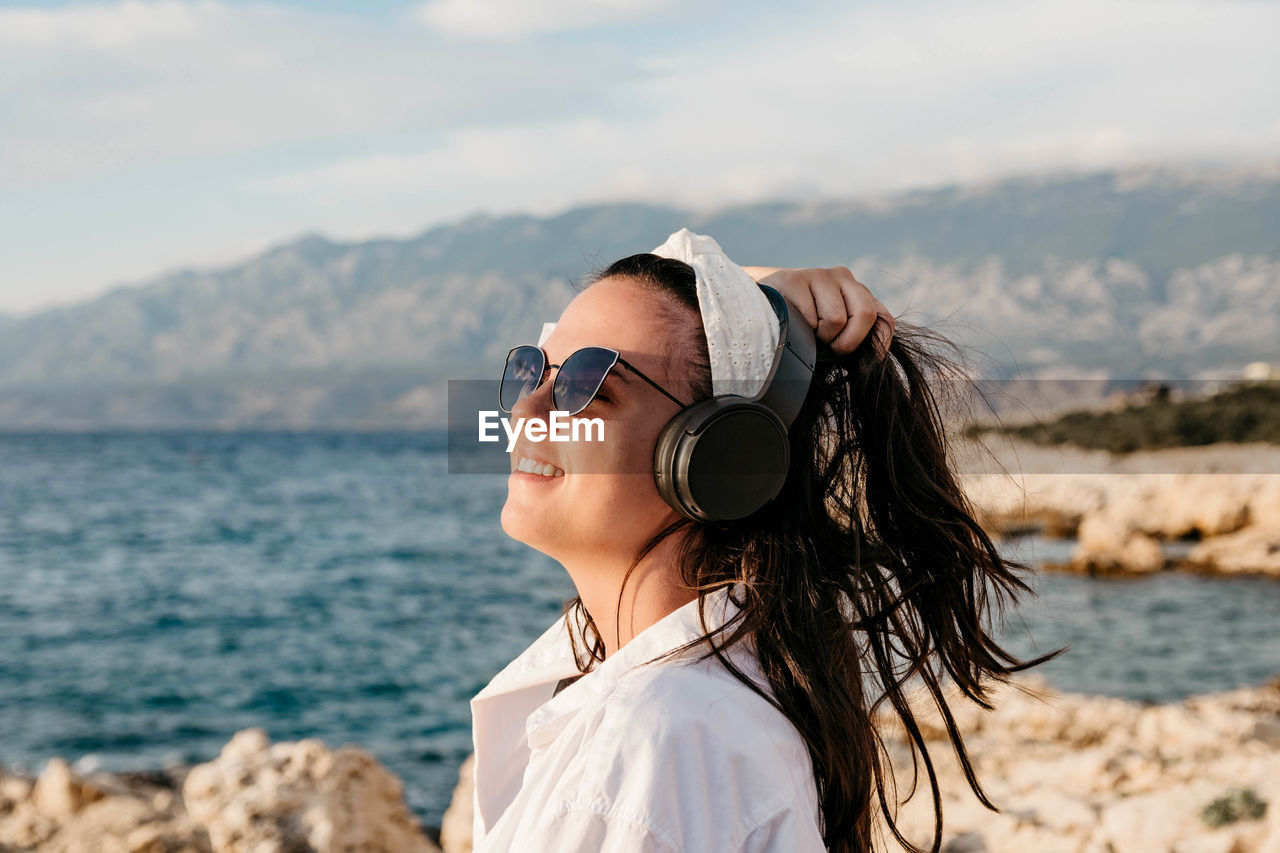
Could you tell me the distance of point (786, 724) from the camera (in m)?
1.44

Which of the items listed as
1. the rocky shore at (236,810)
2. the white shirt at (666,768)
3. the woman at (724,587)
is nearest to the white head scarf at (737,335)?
the woman at (724,587)

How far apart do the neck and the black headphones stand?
14 cm

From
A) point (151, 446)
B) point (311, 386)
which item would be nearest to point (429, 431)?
point (311, 386)

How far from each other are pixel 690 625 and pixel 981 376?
4.03 feet

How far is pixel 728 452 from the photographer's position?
152 cm

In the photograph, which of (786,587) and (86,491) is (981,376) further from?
(86,491)

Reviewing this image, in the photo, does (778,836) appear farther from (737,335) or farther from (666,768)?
(737,335)

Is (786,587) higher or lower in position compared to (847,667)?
higher

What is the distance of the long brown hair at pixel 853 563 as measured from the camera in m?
1.54

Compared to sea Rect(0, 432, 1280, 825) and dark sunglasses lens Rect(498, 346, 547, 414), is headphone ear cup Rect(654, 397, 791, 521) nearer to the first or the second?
dark sunglasses lens Rect(498, 346, 547, 414)

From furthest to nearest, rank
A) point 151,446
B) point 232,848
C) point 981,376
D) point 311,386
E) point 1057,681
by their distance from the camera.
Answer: point 311,386 < point 151,446 < point 1057,681 < point 232,848 < point 981,376

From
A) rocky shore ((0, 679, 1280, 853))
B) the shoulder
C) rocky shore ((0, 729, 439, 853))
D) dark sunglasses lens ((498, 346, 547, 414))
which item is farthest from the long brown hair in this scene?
rocky shore ((0, 729, 439, 853))

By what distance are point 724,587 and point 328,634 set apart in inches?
636

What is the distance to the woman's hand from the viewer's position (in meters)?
1.73
